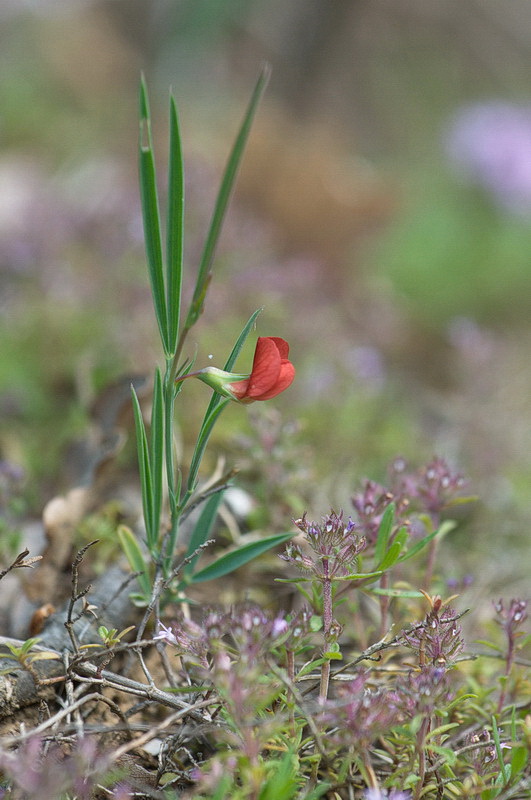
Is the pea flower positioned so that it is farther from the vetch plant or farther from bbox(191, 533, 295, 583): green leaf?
bbox(191, 533, 295, 583): green leaf

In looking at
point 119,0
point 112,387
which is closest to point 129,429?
point 112,387

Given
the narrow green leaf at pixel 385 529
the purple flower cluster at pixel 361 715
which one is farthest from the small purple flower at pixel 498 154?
the purple flower cluster at pixel 361 715

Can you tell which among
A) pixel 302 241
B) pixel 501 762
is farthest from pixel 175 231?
pixel 302 241

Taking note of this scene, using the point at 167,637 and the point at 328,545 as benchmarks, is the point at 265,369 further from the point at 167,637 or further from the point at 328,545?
the point at 167,637

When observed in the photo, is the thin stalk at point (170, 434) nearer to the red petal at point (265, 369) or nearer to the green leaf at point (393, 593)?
the red petal at point (265, 369)

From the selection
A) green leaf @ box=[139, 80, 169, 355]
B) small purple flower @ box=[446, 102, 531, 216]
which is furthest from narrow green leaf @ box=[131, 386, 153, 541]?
small purple flower @ box=[446, 102, 531, 216]
